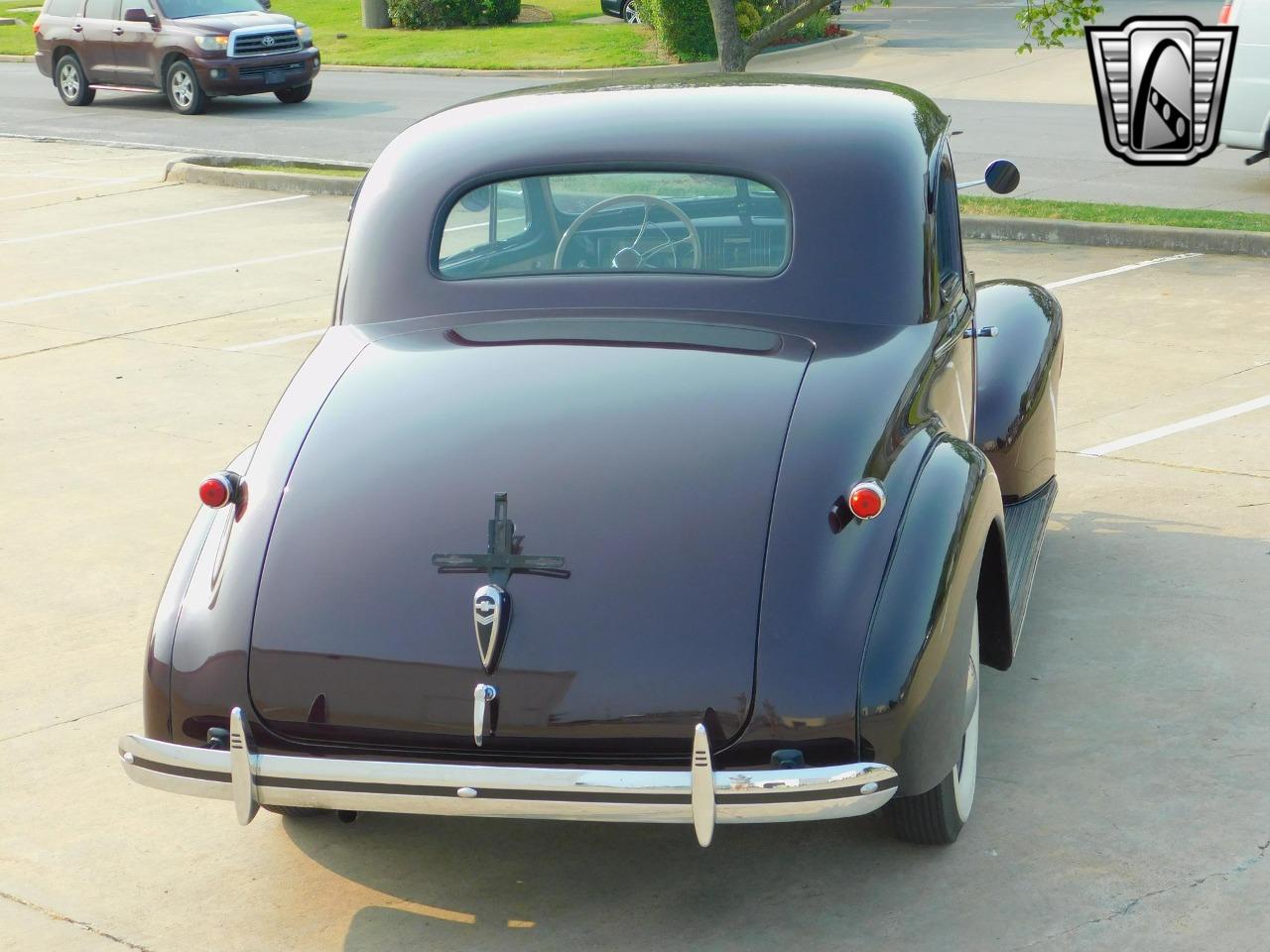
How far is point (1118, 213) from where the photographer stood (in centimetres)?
1207

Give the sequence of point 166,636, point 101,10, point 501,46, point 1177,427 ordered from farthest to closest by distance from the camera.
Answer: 1. point 501,46
2. point 101,10
3. point 1177,427
4. point 166,636

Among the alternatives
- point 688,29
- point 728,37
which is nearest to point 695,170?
point 728,37

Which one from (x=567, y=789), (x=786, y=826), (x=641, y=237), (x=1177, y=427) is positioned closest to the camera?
(x=567, y=789)

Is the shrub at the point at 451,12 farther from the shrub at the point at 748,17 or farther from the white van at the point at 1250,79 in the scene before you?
the white van at the point at 1250,79

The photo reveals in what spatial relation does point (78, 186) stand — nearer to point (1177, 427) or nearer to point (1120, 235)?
point (1120, 235)

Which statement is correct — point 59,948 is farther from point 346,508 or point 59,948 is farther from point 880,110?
point 880,110

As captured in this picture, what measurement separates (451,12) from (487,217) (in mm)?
28476

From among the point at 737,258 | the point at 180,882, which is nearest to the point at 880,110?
the point at 737,258

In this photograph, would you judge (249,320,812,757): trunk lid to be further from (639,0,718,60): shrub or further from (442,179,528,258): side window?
(639,0,718,60): shrub

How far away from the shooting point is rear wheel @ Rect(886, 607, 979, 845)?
12.8 ft

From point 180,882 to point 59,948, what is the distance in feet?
1.18

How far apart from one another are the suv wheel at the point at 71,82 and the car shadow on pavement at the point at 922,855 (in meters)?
21.6

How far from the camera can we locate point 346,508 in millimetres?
3807

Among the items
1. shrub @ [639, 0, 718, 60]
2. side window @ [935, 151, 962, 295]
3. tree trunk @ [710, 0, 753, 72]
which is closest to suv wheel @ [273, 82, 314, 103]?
shrub @ [639, 0, 718, 60]
